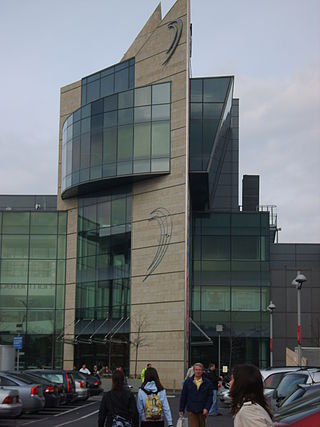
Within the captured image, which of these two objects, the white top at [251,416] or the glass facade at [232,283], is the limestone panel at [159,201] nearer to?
the glass facade at [232,283]

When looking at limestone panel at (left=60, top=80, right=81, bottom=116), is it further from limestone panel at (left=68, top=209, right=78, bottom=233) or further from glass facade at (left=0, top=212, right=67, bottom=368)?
glass facade at (left=0, top=212, right=67, bottom=368)

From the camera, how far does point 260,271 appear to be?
52.7 m

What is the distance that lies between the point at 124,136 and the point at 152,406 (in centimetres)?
3790

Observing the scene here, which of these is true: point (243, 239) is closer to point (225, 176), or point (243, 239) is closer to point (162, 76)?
point (225, 176)

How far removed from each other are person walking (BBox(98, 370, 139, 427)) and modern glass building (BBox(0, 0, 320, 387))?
113ft

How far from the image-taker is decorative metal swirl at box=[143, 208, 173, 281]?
45.9 meters

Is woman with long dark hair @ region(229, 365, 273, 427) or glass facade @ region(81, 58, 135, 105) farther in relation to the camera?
glass facade @ region(81, 58, 135, 105)

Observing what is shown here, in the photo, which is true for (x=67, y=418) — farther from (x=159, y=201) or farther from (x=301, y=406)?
(x=159, y=201)

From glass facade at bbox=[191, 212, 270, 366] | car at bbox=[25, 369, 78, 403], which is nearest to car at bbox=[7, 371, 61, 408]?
car at bbox=[25, 369, 78, 403]

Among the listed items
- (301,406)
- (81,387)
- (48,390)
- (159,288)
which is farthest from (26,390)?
(159,288)

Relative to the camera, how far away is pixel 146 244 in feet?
155

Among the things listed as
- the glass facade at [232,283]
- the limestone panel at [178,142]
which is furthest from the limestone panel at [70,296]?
the limestone panel at [178,142]

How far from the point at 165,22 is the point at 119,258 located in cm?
1590

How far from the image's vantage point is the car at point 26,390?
21828 mm
